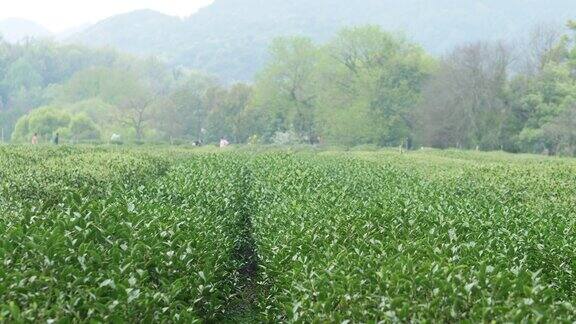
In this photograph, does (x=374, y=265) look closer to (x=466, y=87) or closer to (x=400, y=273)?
(x=400, y=273)

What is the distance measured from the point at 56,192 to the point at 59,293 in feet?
24.6

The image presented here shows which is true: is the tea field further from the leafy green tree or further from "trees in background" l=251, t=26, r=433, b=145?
the leafy green tree

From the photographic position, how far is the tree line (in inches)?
2324

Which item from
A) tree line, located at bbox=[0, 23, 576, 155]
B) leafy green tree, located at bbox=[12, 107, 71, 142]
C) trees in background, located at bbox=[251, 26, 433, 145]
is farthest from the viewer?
leafy green tree, located at bbox=[12, 107, 71, 142]

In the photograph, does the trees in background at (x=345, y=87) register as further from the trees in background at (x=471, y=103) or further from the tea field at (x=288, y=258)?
the tea field at (x=288, y=258)

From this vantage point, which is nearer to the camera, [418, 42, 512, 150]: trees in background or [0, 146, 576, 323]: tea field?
[0, 146, 576, 323]: tea field

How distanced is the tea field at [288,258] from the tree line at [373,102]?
4453 centimetres

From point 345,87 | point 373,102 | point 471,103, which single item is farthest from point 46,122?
point 471,103

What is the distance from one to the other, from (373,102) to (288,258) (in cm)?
6023

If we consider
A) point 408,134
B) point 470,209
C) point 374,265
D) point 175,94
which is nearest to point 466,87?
point 408,134

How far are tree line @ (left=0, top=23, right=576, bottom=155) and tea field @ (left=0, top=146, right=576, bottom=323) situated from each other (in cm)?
4453

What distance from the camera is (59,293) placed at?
17.7 feet

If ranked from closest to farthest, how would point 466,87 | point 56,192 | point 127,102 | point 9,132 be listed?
point 56,192 → point 466,87 → point 127,102 → point 9,132

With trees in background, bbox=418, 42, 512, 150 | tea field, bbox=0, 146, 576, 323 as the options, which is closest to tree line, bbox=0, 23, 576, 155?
trees in background, bbox=418, 42, 512, 150
